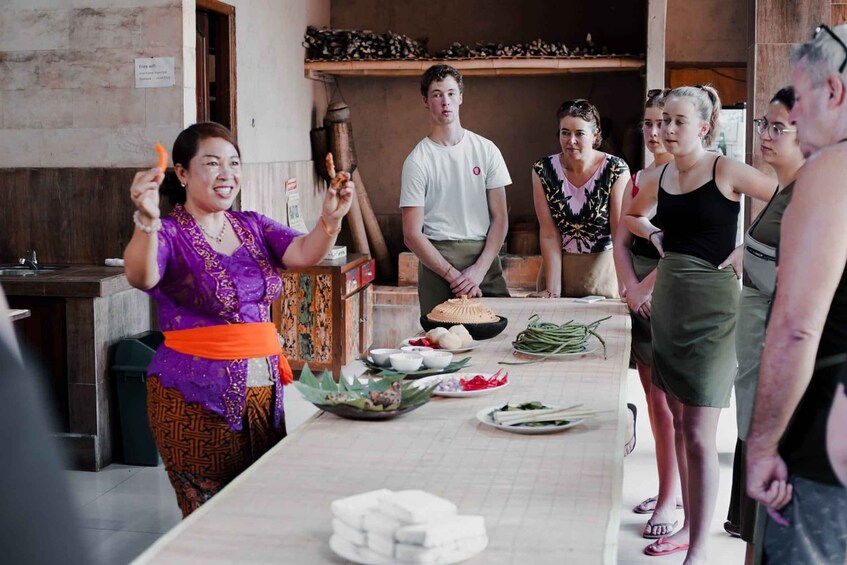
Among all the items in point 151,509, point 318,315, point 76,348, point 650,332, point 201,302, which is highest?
point 201,302

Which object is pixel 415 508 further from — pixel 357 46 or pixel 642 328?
pixel 357 46

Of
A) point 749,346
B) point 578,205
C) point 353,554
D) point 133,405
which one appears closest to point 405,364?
point 749,346

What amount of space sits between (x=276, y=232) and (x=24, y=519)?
2.79 metres

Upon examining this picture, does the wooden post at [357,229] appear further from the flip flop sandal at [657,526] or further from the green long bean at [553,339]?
the green long bean at [553,339]

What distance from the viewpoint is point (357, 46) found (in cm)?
881

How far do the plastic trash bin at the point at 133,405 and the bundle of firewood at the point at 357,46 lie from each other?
402 cm

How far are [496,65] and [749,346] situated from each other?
5.96 metres

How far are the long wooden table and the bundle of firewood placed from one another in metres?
5.98

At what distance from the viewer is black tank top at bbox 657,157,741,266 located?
382 centimetres

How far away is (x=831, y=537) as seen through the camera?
2.16 meters

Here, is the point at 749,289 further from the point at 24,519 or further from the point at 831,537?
the point at 24,519

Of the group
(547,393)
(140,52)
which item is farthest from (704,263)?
(140,52)

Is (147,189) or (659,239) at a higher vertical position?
(147,189)

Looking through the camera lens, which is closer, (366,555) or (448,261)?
(366,555)
